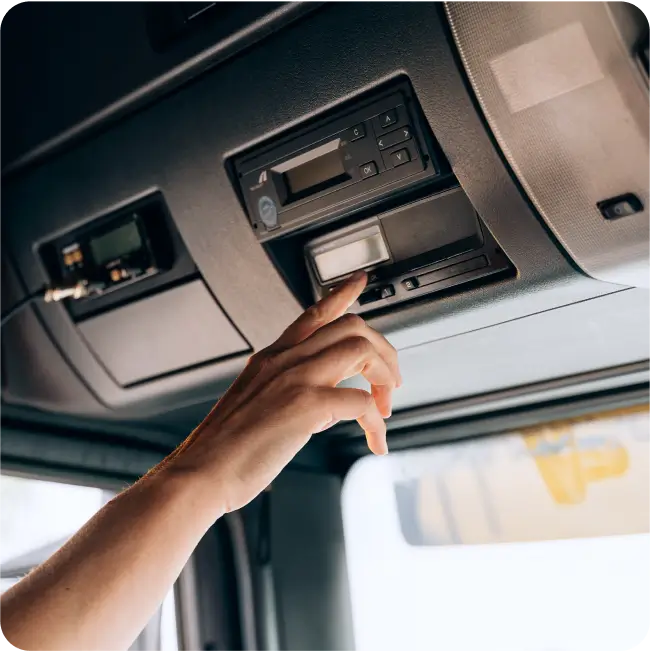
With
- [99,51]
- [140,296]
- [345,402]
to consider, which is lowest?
[345,402]

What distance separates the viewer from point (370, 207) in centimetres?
97

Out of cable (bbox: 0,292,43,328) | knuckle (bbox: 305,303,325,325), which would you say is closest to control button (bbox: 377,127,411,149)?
knuckle (bbox: 305,303,325,325)

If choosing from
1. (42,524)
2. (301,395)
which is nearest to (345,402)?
(301,395)

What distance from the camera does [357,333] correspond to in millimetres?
837

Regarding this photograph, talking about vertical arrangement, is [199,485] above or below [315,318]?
below

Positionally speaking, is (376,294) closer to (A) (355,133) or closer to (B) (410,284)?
(B) (410,284)

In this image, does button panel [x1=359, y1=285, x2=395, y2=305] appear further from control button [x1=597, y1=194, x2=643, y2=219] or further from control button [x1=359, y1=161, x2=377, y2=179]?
control button [x1=597, y1=194, x2=643, y2=219]

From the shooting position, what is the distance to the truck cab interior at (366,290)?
79 cm

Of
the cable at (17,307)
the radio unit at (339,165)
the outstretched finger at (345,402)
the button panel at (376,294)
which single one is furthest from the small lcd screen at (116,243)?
the outstretched finger at (345,402)

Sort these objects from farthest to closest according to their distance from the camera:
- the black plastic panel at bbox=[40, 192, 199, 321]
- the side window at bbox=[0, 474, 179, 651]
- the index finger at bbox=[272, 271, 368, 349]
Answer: the side window at bbox=[0, 474, 179, 651]
the black plastic panel at bbox=[40, 192, 199, 321]
the index finger at bbox=[272, 271, 368, 349]

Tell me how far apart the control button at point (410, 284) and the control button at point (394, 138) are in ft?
0.59

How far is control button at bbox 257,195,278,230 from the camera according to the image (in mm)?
985

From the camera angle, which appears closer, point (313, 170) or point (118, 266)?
point (313, 170)

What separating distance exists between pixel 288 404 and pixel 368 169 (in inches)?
12.5
